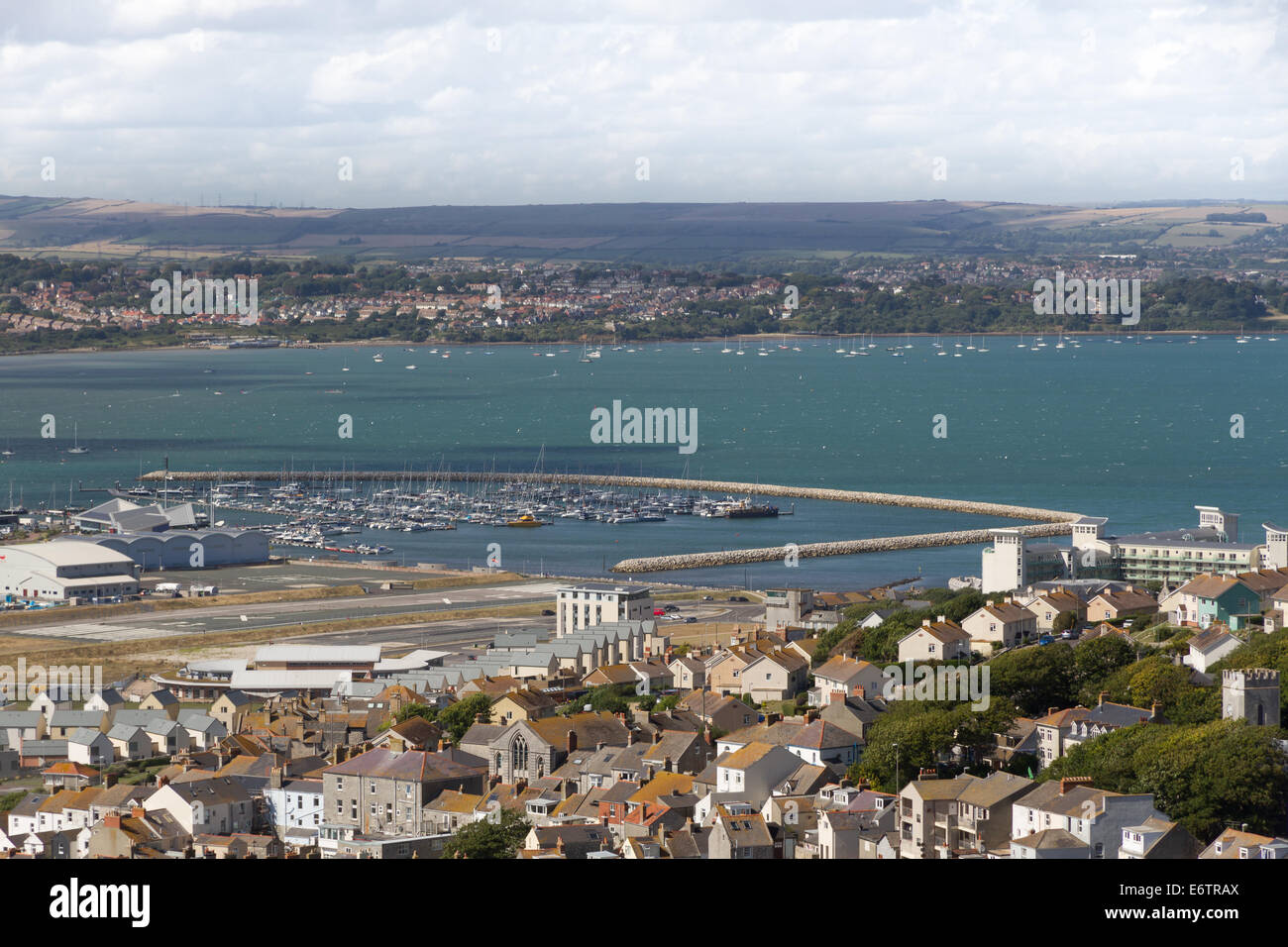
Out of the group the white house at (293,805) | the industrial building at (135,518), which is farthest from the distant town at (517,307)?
the white house at (293,805)

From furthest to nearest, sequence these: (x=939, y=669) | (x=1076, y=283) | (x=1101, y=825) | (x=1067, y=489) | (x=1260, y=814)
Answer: (x=1076, y=283), (x=1067, y=489), (x=939, y=669), (x=1260, y=814), (x=1101, y=825)

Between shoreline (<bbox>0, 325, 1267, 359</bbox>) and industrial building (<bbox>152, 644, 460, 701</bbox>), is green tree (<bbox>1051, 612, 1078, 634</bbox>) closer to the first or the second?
industrial building (<bbox>152, 644, 460, 701</bbox>)

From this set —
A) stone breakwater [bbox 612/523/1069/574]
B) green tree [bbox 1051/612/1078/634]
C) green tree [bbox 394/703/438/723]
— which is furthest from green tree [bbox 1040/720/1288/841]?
stone breakwater [bbox 612/523/1069/574]

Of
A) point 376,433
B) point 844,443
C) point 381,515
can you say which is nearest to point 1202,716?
point 381,515

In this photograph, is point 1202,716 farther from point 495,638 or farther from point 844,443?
point 844,443

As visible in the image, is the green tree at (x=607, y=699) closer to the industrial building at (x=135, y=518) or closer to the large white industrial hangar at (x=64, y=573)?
the large white industrial hangar at (x=64, y=573)
